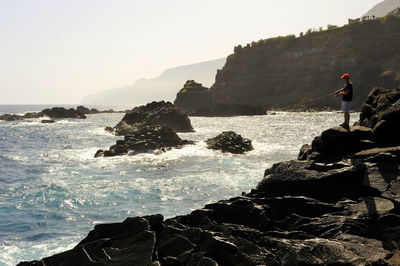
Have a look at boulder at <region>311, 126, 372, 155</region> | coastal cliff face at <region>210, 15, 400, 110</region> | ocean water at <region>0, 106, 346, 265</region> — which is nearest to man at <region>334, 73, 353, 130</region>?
boulder at <region>311, 126, 372, 155</region>

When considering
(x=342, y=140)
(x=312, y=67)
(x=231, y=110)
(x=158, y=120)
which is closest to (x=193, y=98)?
(x=231, y=110)

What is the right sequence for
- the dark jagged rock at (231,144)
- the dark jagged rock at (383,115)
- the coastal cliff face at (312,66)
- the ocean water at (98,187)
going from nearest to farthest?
1. the dark jagged rock at (383,115)
2. the ocean water at (98,187)
3. the dark jagged rock at (231,144)
4. the coastal cliff face at (312,66)

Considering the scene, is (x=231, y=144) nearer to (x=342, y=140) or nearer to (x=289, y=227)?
(x=342, y=140)

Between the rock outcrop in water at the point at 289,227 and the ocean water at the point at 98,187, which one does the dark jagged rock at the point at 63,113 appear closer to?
the ocean water at the point at 98,187

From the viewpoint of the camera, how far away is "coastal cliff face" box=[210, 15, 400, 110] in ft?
364

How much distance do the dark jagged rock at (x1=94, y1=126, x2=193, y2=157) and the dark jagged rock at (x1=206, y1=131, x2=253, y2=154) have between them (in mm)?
4654

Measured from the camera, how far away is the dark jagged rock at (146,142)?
126 ft

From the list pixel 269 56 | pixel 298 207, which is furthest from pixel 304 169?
pixel 269 56

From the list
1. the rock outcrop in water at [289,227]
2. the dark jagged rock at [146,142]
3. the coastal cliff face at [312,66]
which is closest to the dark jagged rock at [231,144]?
the dark jagged rock at [146,142]

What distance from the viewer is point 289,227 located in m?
10.1

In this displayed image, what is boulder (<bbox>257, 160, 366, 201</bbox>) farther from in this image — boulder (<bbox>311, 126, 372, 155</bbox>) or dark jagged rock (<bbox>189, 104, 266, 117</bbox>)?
dark jagged rock (<bbox>189, 104, 266, 117</bbox>)

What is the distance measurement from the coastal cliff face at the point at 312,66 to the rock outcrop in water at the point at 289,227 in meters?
96.5

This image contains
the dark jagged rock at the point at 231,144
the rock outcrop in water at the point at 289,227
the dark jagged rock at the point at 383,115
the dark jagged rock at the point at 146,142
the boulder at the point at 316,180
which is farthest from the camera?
the dark jagged rock at the point at 146,142

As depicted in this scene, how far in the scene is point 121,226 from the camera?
34.6 ft
